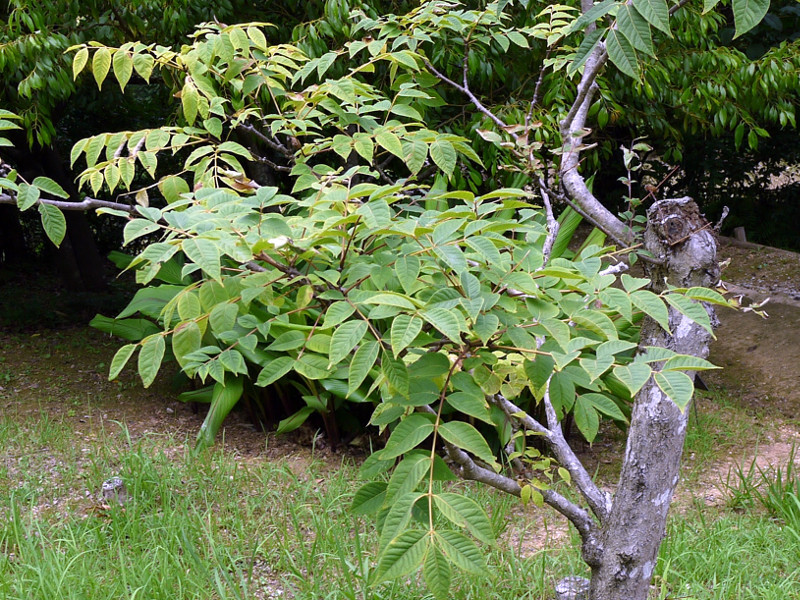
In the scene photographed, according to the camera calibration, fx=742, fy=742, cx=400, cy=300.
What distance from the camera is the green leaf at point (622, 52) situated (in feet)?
4.16

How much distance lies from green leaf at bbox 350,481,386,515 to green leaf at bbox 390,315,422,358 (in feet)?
1.44

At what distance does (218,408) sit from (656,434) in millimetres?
2343

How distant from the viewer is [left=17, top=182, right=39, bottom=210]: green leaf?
61.7 inches

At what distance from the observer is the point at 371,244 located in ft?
5.82

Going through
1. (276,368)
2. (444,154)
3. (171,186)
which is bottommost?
(276,368)

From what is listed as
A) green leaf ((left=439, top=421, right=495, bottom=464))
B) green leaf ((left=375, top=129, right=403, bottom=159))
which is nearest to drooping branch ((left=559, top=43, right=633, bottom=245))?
green leaf ((left=375, top=129, right=403, bottom=159))

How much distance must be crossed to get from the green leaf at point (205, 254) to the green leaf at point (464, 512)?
0.60 metres

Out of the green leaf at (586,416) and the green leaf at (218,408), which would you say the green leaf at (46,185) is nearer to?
the green leaf at (586,416)

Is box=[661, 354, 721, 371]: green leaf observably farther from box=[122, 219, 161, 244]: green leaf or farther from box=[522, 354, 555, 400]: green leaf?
box=[122, 219, 161, 244]: green leaf

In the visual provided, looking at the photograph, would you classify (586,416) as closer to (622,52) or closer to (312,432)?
(622,52)

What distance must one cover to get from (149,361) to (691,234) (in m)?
1.27

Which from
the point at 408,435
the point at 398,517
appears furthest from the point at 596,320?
the point at 398,517

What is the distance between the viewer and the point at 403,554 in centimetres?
136

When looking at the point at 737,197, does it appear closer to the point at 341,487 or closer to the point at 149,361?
the point at 341,487
